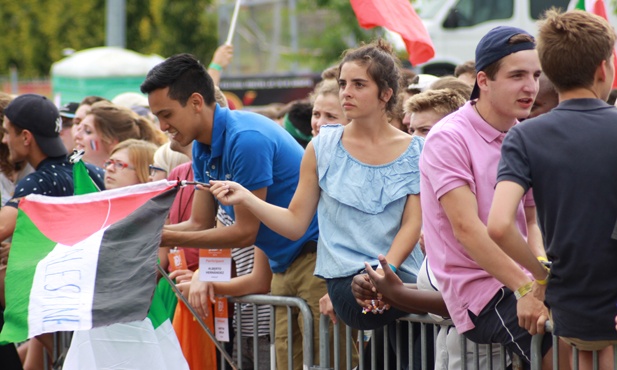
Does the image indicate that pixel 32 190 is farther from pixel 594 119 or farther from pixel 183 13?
pixel 183 13

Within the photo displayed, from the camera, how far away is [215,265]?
5.85 m

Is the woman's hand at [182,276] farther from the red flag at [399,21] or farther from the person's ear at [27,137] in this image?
the red flag at [399,21]

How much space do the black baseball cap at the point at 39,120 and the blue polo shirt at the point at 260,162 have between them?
1556 millimetres

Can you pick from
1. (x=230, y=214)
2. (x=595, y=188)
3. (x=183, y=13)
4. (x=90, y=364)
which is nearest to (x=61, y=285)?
(x=90, y=364)

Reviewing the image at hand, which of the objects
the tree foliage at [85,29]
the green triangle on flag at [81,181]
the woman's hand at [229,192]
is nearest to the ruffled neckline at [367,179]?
the woman's hand at [229,192]

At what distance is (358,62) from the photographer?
203 inches

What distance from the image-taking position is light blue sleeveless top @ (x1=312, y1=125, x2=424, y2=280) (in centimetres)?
500

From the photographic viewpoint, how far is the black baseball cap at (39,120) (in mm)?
6938

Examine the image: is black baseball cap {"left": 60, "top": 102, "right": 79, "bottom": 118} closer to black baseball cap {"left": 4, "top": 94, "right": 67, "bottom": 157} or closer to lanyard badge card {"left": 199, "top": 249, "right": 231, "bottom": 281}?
black baseball cap {"left": 4, "top": 94, "right": 67, "bottom": 157}

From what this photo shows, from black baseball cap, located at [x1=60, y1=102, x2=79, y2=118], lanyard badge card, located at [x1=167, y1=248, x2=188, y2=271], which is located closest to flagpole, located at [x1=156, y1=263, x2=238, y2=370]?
lanyard badge card, located at [x1=167, y1=248, x2=188, y2=271]

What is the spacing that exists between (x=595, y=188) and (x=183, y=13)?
23160 millimetres

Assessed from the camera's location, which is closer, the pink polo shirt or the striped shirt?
the pink polo shirt

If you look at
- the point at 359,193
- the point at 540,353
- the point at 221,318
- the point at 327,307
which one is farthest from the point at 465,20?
the point at 540,353

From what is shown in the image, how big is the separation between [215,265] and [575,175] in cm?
254
